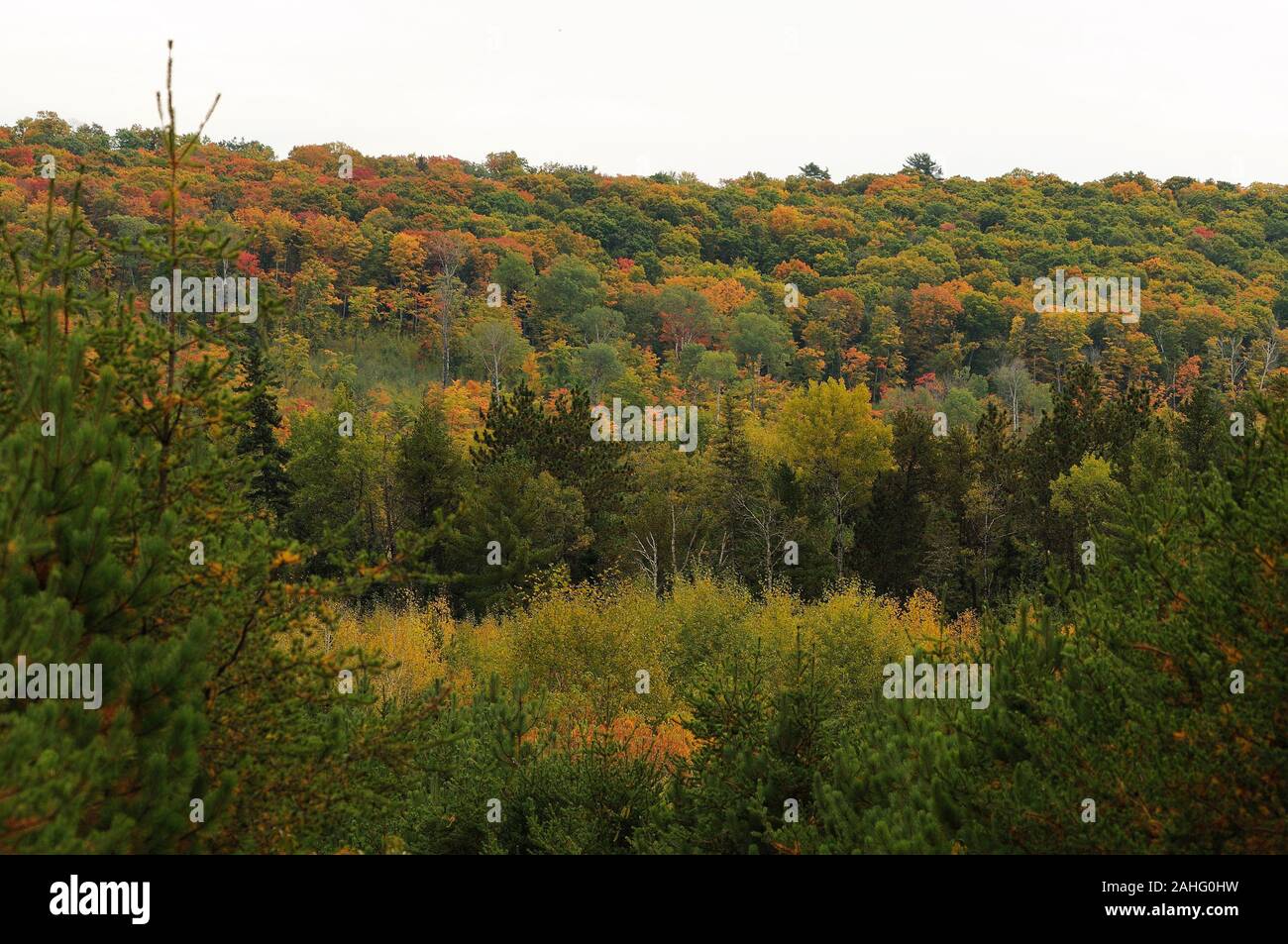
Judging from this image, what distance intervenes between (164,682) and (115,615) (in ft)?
1.82

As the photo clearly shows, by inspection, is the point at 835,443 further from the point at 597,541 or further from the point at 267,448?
the point at 267,448

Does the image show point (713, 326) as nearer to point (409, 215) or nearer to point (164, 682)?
point (409, 215)

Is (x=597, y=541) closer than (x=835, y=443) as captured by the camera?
Yes

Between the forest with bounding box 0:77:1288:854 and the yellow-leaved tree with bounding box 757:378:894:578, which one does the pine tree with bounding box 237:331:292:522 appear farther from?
the yellow-leaved tree with bounding box 757:378:894:578

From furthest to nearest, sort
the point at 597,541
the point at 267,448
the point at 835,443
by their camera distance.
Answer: the point at 835,443
the point at 597,541
the point at 267,448

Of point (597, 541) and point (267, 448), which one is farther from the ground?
point (267, 448)

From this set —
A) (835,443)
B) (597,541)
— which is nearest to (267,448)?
(597,541)

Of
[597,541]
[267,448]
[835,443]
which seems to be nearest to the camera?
[267,448]

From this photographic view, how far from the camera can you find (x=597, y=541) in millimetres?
50750

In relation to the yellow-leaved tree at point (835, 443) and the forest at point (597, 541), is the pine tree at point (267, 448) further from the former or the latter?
the yellow-leaved tree at point (835, 443)

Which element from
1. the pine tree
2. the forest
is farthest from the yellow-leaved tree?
the pine tree

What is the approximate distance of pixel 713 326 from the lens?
11688 cm

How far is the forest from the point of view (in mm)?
8648
